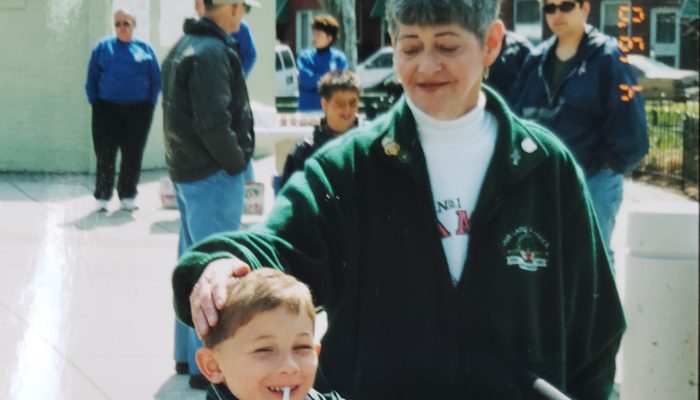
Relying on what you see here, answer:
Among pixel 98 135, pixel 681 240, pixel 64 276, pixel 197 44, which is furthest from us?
pixel 98 135

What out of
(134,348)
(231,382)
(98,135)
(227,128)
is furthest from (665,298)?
(98,135)

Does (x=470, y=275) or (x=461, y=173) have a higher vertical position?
(x=461, y=173)

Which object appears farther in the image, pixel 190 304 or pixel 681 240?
pixel 681 240

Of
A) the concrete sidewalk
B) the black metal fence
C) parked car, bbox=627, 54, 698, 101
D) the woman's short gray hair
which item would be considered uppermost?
the woman's short gray hair

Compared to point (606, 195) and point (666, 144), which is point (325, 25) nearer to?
point (666, 144)

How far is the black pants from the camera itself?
10.3 metres

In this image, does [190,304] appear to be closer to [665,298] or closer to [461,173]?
[461,173]

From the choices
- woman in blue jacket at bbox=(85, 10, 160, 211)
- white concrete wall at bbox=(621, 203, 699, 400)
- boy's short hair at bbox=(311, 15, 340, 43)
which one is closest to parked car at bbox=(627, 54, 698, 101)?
boy's short hair at bbox=(311, 15, 340, 43)

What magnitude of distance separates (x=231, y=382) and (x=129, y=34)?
758cm

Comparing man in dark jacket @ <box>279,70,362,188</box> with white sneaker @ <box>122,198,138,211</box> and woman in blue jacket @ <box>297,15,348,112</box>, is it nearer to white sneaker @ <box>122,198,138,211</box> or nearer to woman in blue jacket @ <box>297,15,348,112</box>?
woman in blue jacket @ <box>297,15,348,112</box>

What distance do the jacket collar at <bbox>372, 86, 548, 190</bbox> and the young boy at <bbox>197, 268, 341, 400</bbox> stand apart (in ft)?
1.50

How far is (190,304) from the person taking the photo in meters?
2.45

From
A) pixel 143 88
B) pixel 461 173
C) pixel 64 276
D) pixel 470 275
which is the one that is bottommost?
pixel 64 276

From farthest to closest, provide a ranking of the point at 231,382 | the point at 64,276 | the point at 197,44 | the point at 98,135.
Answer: the point at 98,135 → the point at 64,276 → the point at 197,44 → the point at 231,382
